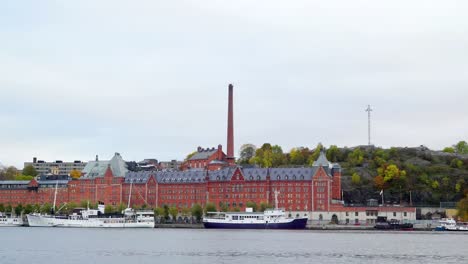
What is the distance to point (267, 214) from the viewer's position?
456ft

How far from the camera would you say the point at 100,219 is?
5640 inches

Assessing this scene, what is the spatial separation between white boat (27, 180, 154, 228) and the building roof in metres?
29.9

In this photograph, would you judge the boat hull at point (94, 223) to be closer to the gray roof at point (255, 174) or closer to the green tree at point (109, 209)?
the green tree at point (109, 209)

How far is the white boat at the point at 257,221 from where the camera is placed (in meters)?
138

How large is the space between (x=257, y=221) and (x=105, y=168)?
5276 cm

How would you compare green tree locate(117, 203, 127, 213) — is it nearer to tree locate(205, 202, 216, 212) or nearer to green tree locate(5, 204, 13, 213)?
tree locate(205, 202, 216, 212)

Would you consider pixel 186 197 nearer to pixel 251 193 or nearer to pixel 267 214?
pixel 251 193

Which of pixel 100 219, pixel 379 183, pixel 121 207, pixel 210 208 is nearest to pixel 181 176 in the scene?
pixel 121 207

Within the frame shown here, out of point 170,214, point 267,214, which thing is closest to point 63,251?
point 267,214

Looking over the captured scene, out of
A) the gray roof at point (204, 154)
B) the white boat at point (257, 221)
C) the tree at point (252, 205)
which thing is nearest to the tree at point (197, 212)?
the tree at point (252, 205)

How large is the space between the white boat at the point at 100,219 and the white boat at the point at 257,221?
11.1 m

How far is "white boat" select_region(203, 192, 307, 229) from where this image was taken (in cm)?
13850

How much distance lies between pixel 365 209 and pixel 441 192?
3070 cm

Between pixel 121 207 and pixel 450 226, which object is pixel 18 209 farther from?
pixel 450 226
